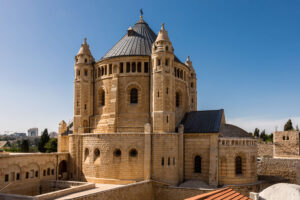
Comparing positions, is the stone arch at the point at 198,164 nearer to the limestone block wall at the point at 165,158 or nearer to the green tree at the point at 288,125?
the limestone block wall at the point at 165,158

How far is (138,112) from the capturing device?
34906 millimetres

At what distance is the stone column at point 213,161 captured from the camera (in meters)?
31.0

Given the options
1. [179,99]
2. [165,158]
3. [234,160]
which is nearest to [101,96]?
[179,99]

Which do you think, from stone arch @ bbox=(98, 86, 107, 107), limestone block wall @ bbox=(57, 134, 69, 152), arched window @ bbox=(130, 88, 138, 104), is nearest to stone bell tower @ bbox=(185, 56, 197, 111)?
arched window @ bbox=(130, 88, 138, 104)

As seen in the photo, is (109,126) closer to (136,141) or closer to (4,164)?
(136,141)

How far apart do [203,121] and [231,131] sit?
3.92m

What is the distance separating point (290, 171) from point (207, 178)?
20.1 metres

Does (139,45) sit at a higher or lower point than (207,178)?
higher

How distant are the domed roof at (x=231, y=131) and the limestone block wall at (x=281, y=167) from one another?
13543 mm

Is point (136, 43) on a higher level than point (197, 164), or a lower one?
higher

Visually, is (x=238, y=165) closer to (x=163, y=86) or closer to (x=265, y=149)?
(x=163, y=86)

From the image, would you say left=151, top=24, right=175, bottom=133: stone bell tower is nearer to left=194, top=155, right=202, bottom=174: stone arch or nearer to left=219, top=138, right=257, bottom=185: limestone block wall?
left=194, top=155, right=202, bottom=174: stone arch

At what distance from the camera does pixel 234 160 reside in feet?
104

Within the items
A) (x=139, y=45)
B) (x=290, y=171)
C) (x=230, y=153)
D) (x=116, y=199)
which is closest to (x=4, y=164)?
(x=116, y=199)
